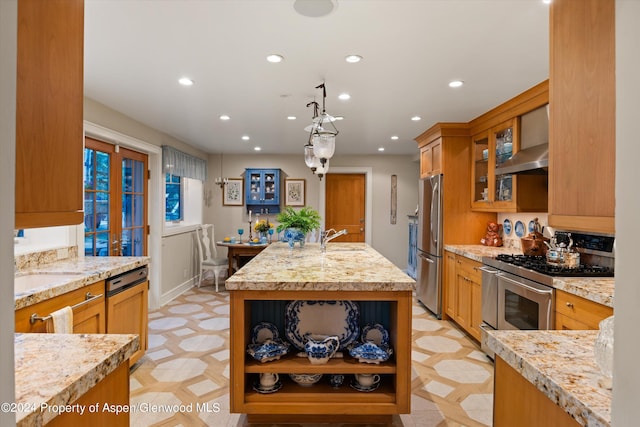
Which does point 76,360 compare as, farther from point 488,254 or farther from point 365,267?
point 488,254

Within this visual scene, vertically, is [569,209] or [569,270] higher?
[569,209]

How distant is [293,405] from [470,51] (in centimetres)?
238

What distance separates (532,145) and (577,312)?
163 centimetres

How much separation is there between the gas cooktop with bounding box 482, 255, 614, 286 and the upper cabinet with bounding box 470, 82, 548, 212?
0.60 meters

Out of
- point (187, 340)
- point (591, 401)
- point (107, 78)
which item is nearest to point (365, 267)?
point (591, 401)

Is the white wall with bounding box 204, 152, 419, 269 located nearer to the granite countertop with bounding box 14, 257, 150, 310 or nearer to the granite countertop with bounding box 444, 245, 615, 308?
the granite countertop with bounding box 14, 257, 150, 310

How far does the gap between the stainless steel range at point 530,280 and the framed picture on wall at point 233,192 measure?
4692mm

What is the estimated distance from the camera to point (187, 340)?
3555mm

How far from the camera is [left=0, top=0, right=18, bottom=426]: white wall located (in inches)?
21.6

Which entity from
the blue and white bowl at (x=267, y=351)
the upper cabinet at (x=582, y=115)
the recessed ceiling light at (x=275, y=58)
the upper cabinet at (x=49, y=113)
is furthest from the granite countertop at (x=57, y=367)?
the recessed ceiling light at (x=275, y=58)

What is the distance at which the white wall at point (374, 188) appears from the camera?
6812 mm

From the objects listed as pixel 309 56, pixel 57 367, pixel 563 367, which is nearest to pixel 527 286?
pixel 563 367

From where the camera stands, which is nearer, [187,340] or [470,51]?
[470,51]

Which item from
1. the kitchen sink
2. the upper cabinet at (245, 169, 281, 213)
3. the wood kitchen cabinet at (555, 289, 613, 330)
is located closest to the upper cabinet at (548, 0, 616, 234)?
the wood kitchen cabinet at (555, 289, 613, 330)
